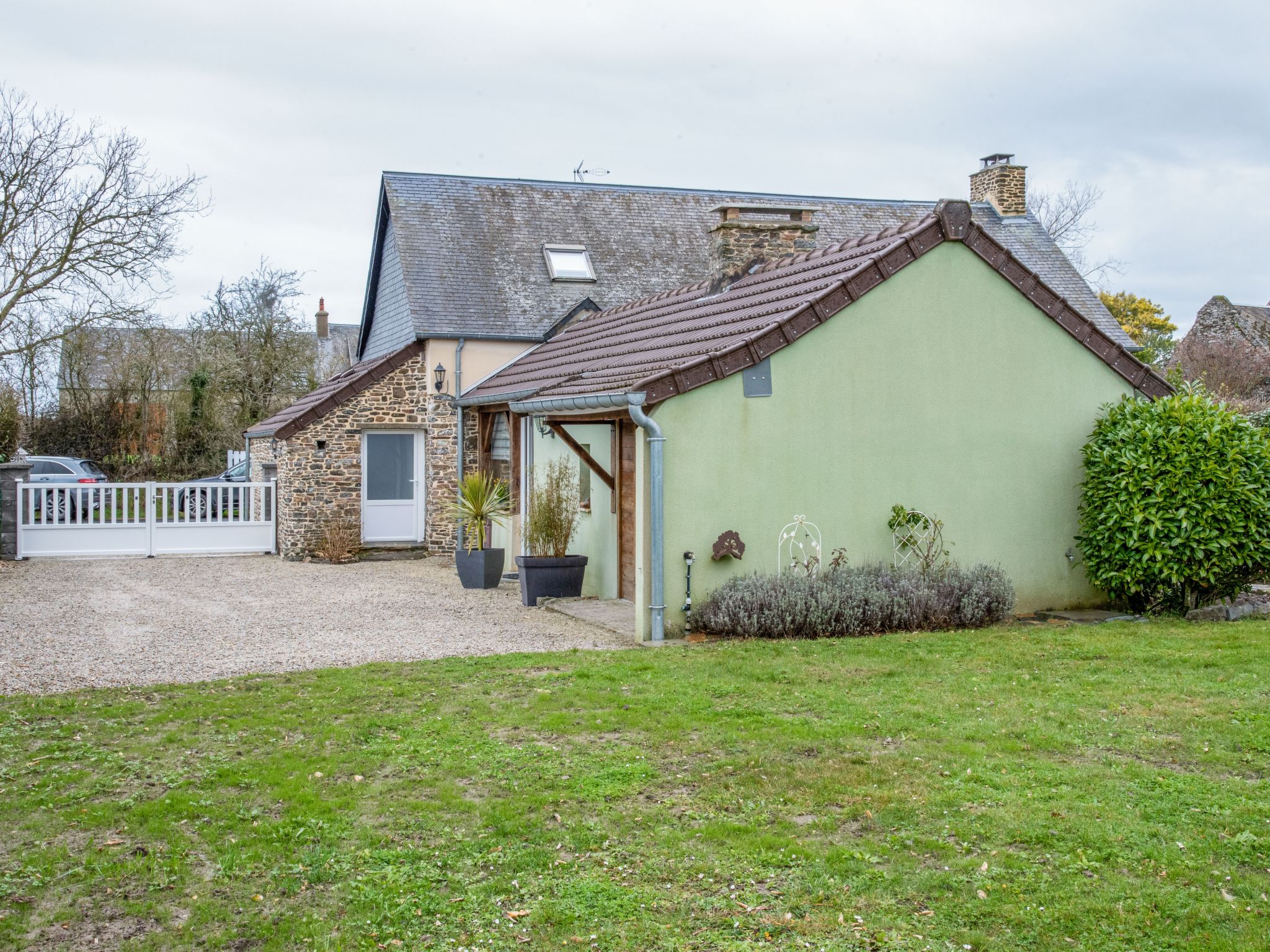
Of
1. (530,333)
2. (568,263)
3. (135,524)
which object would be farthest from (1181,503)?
(135,524)

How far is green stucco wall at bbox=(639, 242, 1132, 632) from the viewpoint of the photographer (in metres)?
10.7

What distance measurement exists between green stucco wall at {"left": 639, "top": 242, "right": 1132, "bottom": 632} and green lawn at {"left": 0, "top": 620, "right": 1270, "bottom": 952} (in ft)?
8.22

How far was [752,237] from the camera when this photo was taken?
14617 millimetres

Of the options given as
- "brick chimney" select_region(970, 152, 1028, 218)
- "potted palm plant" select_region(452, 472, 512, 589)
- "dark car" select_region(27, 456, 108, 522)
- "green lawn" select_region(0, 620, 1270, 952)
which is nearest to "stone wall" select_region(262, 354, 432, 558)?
"potted palm plant" select_region(452, 472, 512, 589)

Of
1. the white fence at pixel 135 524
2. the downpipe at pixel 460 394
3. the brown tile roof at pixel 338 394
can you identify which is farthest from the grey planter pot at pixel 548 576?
the white fence at pixel 135 524

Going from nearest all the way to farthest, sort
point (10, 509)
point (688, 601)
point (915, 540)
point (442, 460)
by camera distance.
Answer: point (688, 601) < point (915, 540) < point (10, 509) < point (442, 460)

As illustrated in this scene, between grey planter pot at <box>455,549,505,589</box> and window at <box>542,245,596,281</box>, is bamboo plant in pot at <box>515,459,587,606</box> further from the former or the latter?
window at <box>542,245,596,281</box>

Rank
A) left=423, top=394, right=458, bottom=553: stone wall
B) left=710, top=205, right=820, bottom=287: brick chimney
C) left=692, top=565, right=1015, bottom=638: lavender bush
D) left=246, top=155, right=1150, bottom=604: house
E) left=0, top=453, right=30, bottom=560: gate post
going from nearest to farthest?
Answer: left=692, top=565, right=1015, bottom=638: lavender bush → left=246, top=155, right=1150, bottom=604: house → left=710, top=205, right=820, bottom=287: brick chimney → left=0, top=453, right=30, bottom=560: gate post → left=423, top=394, right=458, bottom=553: stone wall

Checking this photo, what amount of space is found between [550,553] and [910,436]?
14.1 ft

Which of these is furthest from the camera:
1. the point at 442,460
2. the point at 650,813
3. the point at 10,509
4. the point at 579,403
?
the point at 442,460

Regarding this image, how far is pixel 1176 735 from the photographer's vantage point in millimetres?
6691

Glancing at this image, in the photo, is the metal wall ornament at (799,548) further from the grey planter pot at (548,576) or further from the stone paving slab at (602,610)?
the grey planter pot at (548,576)

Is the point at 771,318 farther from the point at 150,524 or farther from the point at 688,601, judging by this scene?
the point at 150,524

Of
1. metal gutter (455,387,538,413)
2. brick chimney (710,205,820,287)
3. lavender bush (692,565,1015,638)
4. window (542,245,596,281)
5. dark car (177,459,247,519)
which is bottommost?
lavender bush (692,565,1015,638)
